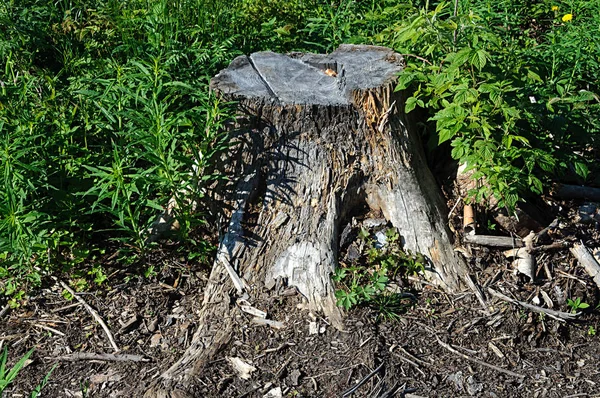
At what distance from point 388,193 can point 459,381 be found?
1.14 metres

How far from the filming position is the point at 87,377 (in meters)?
3.43

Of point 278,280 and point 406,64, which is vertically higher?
point 406,64

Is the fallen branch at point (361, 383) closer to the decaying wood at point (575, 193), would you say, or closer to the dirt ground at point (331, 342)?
the dirt ground at point (331, 342)

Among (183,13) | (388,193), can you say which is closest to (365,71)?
(388,193)

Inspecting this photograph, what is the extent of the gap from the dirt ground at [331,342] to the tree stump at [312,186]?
15 centimetres

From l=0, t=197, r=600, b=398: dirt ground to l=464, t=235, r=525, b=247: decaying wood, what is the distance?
4cm

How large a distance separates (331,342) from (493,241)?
1164 millimetres

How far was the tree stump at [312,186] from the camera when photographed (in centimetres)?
379

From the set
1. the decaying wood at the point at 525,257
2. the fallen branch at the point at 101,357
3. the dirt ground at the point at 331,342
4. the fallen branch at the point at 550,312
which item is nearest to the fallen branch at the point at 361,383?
the dirt ground at the point at 331,342

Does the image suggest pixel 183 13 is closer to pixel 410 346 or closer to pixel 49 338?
pixel 49 338

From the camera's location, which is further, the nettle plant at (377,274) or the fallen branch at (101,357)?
the nettle plant at (377,274)

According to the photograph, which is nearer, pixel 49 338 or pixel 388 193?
pixel 49 338

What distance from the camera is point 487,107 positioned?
12.7 ft

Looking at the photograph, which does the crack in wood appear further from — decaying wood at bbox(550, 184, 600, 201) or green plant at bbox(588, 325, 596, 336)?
green plant at bbox(588, 325, 596, 336)
